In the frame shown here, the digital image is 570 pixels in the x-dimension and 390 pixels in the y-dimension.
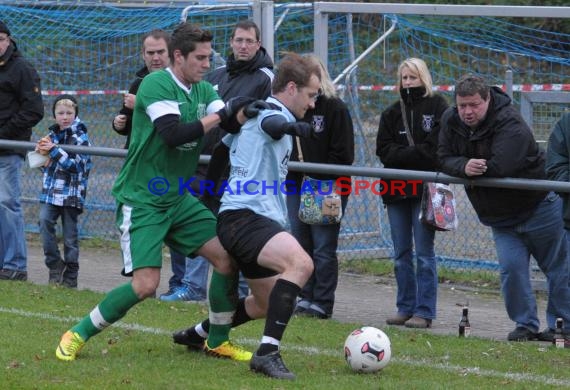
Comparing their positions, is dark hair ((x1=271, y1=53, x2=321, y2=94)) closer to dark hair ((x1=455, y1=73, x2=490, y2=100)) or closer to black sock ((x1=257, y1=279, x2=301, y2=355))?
black sock ((x1=257, y1=279, x2=301, y2=355))

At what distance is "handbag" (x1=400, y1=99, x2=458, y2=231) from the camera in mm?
8750

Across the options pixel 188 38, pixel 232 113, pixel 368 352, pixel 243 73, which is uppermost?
pixel 188 38

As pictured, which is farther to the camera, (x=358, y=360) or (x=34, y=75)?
(x=34, y=75)

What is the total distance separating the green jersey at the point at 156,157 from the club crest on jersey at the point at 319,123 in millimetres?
2054

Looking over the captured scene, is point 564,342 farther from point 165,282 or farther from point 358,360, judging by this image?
point 165,282

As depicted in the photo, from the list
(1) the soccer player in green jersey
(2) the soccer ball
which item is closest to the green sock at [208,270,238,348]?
(1) the soccer player in green jersey

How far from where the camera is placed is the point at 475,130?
26.6ft

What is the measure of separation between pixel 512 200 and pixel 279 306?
2.21m

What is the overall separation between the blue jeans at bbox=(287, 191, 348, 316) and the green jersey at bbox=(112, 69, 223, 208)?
2.22 meters

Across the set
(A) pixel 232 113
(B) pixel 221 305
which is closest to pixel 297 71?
(A) pixel 232 113

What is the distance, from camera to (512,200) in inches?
320

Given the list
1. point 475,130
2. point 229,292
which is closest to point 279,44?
point 475,130

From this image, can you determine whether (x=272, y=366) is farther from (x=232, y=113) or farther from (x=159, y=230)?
(x=232, y=113)

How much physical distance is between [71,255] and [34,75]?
167cm
